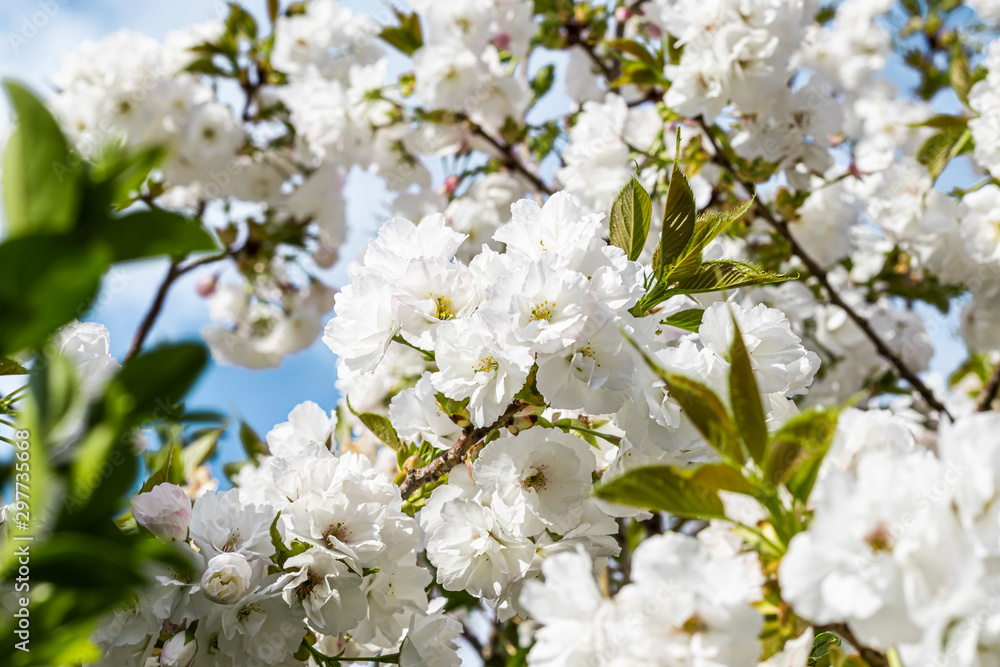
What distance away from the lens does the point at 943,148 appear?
1.63 m

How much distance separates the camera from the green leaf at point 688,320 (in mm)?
839

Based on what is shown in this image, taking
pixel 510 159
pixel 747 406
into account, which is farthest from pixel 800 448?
pixel 510 159

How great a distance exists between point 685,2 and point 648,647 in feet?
4.58

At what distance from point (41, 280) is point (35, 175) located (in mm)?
57

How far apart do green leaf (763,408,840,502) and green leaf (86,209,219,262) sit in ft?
1.35

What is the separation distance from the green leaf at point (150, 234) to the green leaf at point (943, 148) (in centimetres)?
175

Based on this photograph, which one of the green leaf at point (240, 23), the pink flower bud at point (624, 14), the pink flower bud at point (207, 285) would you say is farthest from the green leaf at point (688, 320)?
the pink flower bud at point (207, 285)

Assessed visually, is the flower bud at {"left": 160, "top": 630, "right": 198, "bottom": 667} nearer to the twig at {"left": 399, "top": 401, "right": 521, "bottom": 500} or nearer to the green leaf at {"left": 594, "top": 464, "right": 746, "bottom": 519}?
the twig at {"left": 399, "top": 401, "right": 521, "bottom": 500}

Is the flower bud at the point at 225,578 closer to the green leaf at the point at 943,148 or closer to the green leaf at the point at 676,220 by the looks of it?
the green leaf at the point at 676,220

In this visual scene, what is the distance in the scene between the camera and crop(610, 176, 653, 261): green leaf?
787mm

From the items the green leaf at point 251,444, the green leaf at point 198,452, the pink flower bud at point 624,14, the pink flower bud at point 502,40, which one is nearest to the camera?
the green leaf at point 198,452

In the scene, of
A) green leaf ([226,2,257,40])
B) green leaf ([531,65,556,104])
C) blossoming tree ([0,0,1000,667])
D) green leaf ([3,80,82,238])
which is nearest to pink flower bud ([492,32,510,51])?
blossoming tree ([0,0,1000,667])

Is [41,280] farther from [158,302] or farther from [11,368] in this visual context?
[158,302]

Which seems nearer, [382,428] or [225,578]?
[225,578]
